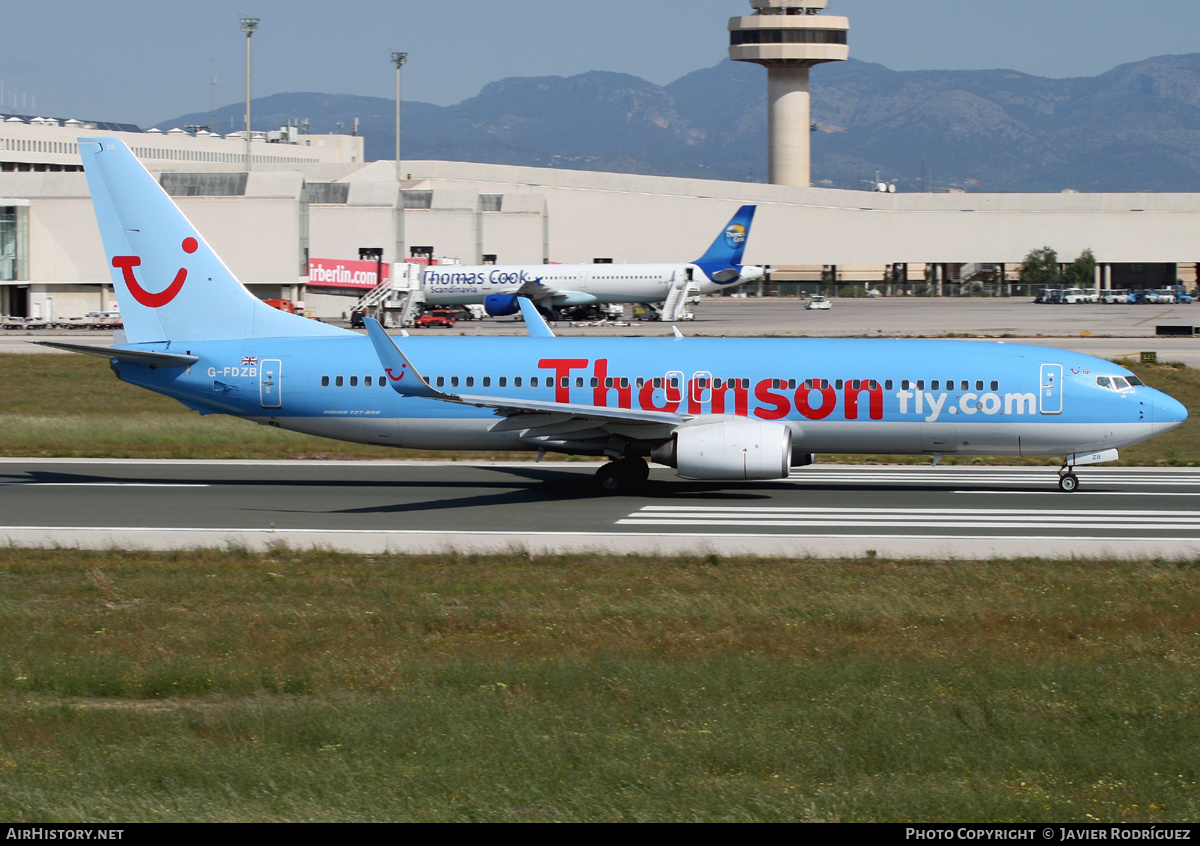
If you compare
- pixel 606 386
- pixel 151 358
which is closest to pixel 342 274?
pixel 151 358

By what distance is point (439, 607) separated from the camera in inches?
699

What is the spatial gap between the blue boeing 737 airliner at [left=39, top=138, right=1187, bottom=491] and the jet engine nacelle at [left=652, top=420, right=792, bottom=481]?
44 millimetres

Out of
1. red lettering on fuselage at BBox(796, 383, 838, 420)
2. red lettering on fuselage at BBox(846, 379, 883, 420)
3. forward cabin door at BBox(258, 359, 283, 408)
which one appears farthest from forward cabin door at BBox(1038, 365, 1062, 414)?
forward cabin door at BBox(258, 359, 283, 408)

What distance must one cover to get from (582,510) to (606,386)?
3.65m

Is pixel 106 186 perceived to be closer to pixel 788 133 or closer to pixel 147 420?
pixel 147 420

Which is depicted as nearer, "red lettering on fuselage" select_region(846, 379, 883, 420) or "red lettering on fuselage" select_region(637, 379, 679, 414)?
"red lettering on fuselage" select_region(846, 379, 883, 420)

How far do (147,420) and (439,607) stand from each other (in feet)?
94.3

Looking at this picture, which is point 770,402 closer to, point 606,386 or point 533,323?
point 606,386

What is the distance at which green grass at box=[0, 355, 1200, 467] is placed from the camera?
36969 mm

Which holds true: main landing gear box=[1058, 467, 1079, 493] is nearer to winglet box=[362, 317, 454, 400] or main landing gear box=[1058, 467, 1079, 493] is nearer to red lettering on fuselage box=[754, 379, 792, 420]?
red lettering on fuselage box=[754, 379, 792, 420]

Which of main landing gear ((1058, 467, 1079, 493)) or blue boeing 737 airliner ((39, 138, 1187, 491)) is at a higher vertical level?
blue boeing 737 airliner ((39, 138, 1187, 491))

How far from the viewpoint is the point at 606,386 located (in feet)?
98.5

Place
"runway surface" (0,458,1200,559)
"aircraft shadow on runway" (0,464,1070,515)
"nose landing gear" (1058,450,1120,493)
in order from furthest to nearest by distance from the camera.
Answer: "nose landing gear" (1058,450,1120,493), "aircraft shadow on runway" (0,464,1070,515), "runway surface" (0,458,1200,559)

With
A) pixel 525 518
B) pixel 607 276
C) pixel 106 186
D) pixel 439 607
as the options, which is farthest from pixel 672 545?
pixel 607 276
